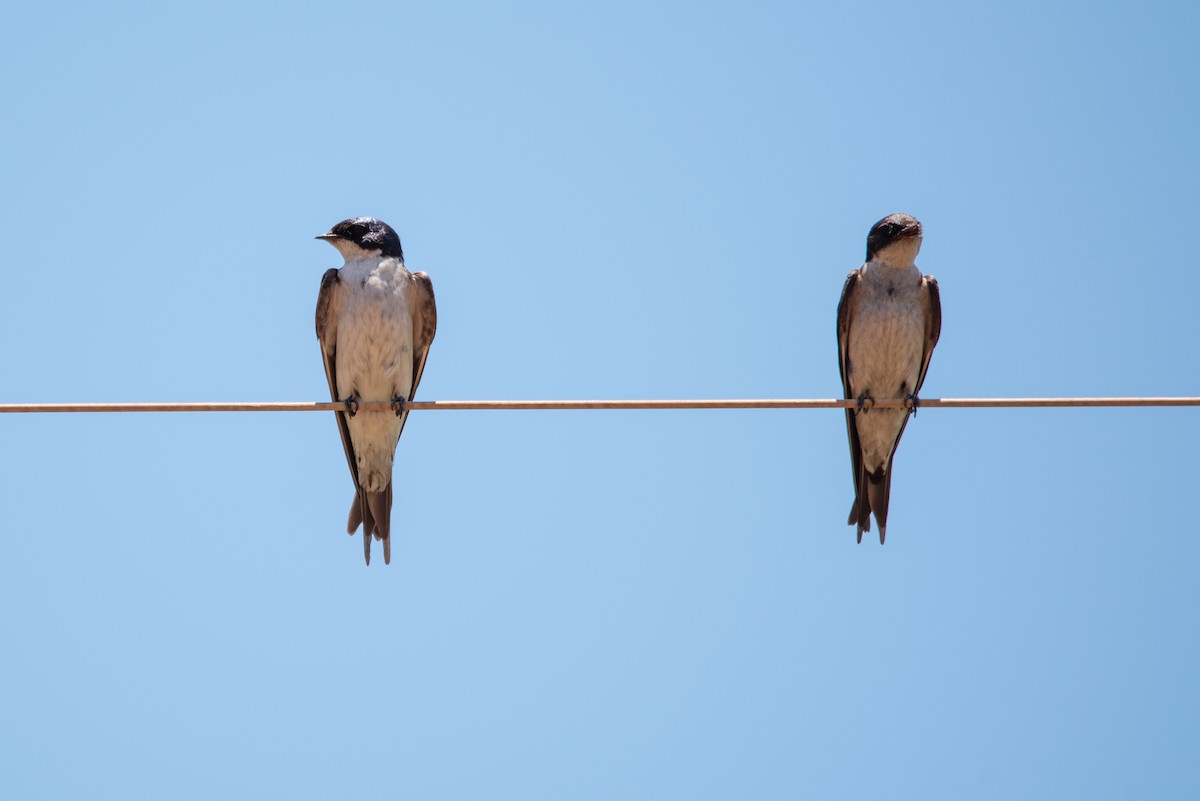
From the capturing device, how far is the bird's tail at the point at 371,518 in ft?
39.6

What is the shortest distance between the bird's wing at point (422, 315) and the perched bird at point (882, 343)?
9.86 feet

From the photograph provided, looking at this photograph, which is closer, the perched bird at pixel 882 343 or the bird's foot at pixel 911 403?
the bird's foot at pixel 911 403

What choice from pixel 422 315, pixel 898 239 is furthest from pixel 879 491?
pixel 422 315

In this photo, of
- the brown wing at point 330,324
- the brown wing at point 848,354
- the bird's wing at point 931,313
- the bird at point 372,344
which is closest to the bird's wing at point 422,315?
the bird at point 372,344

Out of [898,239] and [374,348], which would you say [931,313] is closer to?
[898,239]

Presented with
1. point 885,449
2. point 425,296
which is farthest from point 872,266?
point 425,296

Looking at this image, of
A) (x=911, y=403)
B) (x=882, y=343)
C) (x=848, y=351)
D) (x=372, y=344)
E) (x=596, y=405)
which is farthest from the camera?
(x=848, y=351)

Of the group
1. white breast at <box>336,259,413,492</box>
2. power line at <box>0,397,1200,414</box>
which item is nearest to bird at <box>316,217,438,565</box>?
white breast at <box>336,259,413,492</box>

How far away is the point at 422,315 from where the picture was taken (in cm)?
1226

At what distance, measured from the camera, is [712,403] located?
8.47m

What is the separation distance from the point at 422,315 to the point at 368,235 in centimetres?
70

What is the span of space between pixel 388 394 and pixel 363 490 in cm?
73

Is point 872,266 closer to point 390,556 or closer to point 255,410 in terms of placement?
point 390,556

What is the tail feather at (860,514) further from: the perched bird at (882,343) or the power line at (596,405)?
the power line at (596,405)
